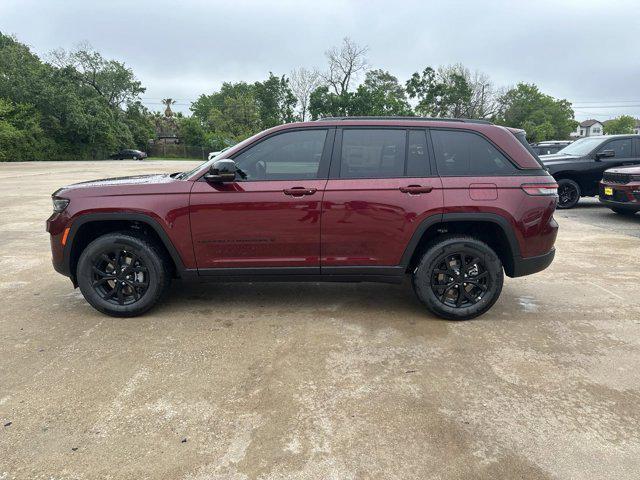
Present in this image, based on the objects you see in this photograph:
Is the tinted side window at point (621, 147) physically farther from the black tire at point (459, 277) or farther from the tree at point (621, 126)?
the tree at point (621, 126)

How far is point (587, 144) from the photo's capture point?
1086 centimetres

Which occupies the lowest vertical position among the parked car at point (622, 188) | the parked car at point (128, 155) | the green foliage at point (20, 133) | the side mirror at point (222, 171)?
the parked car at point (622, 188)

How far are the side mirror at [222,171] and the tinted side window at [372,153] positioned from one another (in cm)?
93

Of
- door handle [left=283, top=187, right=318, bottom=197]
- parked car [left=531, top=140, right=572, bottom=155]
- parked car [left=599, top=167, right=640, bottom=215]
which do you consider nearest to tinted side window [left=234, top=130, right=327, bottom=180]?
door handle [left=283, top=187, right=318, bottom=197]

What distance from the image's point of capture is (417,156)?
393 cm

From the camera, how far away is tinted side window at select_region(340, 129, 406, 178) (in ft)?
12.8

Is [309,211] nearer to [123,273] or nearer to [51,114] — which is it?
[123,273]

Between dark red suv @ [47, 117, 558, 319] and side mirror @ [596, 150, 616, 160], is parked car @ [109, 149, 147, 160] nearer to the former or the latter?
side mirror @ [596, 150, 616, 160]

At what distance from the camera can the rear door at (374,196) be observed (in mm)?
3818

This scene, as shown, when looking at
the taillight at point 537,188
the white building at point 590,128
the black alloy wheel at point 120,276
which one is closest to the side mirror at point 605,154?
the taillight at point 537,188

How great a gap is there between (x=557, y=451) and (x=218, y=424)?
1841 mm

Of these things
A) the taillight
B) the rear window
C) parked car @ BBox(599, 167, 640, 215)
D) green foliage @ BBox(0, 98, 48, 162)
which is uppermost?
green foliage @ BBox(0, 98, 48, 162)

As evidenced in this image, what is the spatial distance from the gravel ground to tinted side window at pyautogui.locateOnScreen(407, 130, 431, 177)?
1.32m

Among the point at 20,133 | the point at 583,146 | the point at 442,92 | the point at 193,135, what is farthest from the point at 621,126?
the point at 20,133
